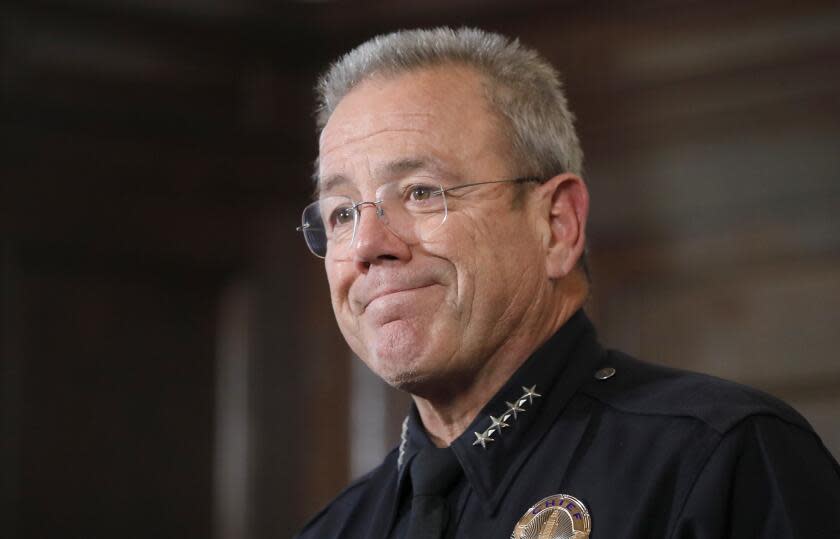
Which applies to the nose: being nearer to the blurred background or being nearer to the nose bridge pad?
the nose bridge pad

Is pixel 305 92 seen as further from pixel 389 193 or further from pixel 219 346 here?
pixel 389 193

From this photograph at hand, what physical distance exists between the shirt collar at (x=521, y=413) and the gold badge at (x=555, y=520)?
100 mm

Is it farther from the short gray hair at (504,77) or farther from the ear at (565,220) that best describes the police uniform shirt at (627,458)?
the short gray hair at (504,77)

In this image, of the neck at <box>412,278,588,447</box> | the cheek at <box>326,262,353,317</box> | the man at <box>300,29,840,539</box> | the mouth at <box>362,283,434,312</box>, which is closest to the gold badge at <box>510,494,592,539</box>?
the man at <box>300,29,840,539</box>

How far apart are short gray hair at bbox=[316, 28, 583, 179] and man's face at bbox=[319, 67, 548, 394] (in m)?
0.03

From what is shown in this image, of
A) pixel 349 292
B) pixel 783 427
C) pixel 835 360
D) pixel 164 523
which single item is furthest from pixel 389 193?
pixel 164 523

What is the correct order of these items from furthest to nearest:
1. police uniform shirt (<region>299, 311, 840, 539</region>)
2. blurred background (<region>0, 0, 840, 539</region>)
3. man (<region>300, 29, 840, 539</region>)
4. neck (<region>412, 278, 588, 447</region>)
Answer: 1. blurred background (<region>0, 0, 840, 539</region>)
2. neck (<region>412, 278, 588, 447</region>)
3. man (<region>300, 29, 840, 539</region>)
4. police uniform shirt (<region>299, 311, 840, 539</region>)

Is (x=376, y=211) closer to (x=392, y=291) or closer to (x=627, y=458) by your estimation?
(x=392, y=291)

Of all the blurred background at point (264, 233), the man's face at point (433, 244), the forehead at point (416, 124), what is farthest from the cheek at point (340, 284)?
the blurred background at point (264, 233)

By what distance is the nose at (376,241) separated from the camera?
6.75 ft

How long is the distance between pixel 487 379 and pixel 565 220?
0.30m

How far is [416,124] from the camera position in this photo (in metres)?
2.13

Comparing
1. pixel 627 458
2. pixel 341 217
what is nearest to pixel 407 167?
pixel 341 217

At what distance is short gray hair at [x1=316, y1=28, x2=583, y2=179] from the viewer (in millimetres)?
2207
